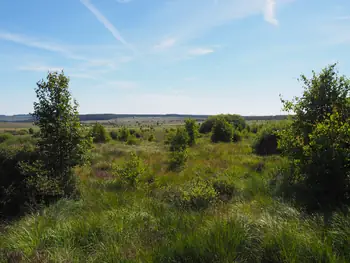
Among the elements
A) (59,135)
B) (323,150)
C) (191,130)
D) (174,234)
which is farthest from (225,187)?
(191,130)

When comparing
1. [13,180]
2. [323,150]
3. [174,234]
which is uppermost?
[323,150]

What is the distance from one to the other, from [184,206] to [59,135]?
5.44 m

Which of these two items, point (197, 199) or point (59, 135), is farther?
point (59, 135)

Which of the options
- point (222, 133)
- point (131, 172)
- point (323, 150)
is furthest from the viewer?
point (222, 133)

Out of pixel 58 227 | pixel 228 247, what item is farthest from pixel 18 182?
pixel 228 247

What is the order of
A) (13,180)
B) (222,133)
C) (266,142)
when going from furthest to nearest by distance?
(222,133) → (266,142) → (13,180)

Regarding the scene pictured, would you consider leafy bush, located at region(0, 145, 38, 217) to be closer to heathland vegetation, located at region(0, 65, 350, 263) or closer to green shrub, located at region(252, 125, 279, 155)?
heathland vegetation, located at region(0, 65, 350, 263)

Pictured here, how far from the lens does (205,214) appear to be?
5.63m

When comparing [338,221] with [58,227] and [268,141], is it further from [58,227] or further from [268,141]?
[268,141]

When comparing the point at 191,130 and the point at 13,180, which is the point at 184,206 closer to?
the point at 13,180

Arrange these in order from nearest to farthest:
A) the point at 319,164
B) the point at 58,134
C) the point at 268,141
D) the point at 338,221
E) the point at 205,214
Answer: the point at 338,221 < the point at 205,214 < the point at 319,164 < the point at 58,134 < the point at 268,141

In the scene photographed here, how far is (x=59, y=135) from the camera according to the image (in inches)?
357

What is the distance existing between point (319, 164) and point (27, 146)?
10.7 meters

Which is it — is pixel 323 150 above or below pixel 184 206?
above
